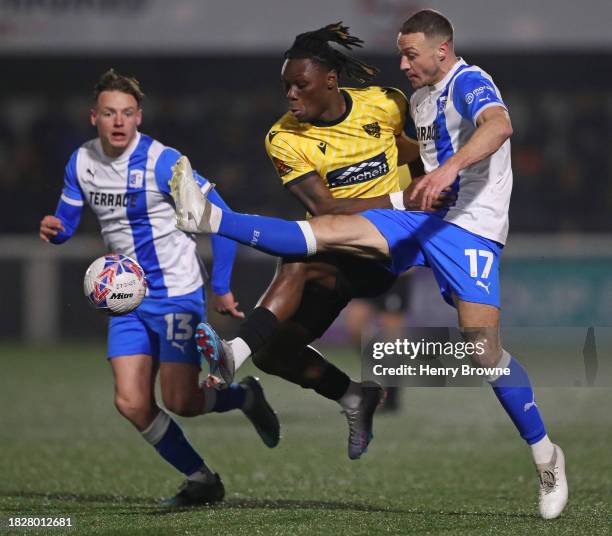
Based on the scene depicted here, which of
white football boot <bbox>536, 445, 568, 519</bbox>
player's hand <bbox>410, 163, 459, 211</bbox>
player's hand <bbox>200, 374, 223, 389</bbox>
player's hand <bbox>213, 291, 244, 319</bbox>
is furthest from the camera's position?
player's hand <bbox>213, 291, 244, 319</bbox>

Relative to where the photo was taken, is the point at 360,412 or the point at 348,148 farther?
the point at 360,412

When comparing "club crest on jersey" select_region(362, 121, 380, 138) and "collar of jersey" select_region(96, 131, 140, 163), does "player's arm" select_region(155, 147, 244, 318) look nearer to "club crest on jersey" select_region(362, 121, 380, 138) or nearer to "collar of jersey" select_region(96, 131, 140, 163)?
"collar of jersey" select_region(96, 131, 140, 163)

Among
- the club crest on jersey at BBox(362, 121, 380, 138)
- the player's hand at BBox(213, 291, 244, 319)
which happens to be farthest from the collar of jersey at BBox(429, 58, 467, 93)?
the player's hand at BBox(213, 291, 244, 319)

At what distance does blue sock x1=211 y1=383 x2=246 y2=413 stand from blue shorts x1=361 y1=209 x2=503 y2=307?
144 cm

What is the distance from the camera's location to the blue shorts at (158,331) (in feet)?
21.5

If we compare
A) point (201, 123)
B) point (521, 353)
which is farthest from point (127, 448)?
point (201, 123)

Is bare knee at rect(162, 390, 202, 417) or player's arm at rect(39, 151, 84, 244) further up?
player's arm at rect(39, 151, 84, 244)

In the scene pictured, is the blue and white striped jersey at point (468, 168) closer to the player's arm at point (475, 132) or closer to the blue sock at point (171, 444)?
the player's arm at point (475, 132)

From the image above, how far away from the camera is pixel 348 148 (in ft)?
20.5

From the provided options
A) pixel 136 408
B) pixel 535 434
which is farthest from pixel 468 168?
pixel 136 408

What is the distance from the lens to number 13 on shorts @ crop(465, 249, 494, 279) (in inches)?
229

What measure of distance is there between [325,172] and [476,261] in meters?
0.95

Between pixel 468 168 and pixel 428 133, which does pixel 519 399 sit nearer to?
pixel 468 168

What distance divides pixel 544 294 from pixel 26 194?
787 centimetres
